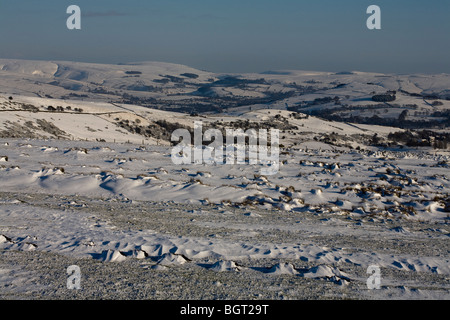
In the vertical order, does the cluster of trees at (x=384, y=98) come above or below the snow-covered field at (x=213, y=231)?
above

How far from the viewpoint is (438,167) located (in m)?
28.3

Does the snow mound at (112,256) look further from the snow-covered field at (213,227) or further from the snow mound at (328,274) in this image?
the snow mound at (328,274)

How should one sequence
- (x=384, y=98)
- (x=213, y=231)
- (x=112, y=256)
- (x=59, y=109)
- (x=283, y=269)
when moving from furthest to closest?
1. (x=384, y=98)
2. (x=59, y=109)
3. (x=213, y=231)
4. (x=112, y=256)
5. (x=283, y=269)

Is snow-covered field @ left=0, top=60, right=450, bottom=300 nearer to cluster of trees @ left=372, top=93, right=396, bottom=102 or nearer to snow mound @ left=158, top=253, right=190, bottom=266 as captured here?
snow mound @ left=158, top=253, right=190, bottom=266

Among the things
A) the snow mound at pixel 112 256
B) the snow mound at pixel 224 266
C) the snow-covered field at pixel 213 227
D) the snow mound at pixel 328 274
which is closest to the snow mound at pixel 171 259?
the snow-covered field at pixel 213 227

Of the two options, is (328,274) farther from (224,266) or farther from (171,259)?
(171,259)

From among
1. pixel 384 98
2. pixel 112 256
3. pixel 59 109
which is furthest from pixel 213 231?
pixel 384 98

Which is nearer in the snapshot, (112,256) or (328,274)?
(328,274)

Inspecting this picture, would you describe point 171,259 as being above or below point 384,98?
below

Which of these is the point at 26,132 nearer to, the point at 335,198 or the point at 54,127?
the point at 54,127

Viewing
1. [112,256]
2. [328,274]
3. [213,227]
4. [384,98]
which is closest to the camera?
[328,274]

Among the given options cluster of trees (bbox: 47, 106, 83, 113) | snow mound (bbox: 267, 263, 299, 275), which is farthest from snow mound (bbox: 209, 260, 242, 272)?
cluster of trees (bbox: 47, 106, 83, 113)
